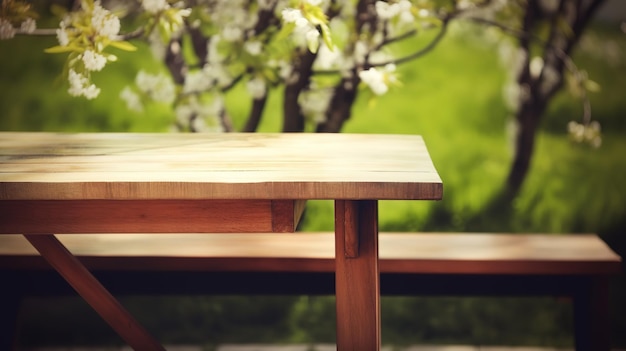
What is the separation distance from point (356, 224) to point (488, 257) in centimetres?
95

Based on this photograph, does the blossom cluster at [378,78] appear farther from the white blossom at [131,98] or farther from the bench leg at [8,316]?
the bench leg at [8,316]

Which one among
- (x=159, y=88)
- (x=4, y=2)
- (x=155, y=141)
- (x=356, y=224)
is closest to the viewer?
(x=356, y=224)

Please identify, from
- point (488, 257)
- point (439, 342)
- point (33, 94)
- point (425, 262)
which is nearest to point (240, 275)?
point (425, 262)

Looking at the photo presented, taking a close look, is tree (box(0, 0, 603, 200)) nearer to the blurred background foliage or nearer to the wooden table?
the blurred background foliage

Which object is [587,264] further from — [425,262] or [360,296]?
[360,296]

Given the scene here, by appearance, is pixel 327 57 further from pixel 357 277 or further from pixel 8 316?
pixel 8 316

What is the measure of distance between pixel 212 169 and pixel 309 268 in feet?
3.07

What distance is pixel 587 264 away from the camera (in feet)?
9.16

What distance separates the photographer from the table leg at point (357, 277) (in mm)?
2020

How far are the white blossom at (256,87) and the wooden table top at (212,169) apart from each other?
0.86 metres

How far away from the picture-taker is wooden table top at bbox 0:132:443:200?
6.04ft

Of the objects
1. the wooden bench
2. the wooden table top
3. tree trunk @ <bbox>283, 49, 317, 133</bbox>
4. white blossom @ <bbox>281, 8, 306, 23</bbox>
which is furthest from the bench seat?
white blossom @ <bbox>281, 8, 306, 23</bbox>

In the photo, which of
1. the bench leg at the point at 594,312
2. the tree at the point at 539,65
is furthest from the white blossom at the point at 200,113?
the bench leg at the point at 594,312

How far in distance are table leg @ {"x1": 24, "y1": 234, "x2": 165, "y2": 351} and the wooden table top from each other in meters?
0.23
